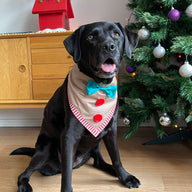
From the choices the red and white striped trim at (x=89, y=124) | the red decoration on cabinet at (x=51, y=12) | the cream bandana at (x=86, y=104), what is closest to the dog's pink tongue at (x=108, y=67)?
the cream bandana at (x=86, y=104)

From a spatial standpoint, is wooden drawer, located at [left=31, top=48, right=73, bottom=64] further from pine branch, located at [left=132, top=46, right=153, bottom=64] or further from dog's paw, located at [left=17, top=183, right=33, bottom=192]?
dog's paw, located at [left=17, top=183, right=33, bottom=192]

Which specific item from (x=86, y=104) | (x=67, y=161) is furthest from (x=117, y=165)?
(x=86, y=104)

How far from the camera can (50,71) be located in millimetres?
1832

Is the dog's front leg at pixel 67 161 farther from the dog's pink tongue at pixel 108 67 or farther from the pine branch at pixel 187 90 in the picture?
the pine branch at pixel 187 90

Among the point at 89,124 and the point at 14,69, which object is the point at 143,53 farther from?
the point at 14,69

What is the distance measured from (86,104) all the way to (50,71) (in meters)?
0.90

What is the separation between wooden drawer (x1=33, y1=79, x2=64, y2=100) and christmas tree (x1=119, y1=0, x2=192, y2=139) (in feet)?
2.09

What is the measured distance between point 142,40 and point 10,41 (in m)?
1.15

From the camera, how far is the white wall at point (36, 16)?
6.94ft

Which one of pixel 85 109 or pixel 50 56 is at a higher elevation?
pixel 50 56

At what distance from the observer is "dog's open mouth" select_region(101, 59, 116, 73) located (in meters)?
0.98

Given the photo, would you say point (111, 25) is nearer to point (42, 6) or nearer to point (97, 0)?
point (42, 6)

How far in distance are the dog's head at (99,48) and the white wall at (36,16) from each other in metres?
1.15

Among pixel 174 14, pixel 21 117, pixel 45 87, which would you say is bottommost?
pixel 21 117
